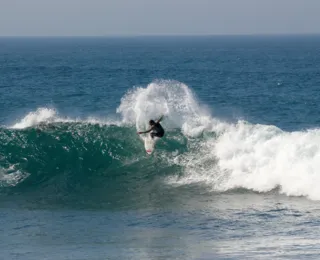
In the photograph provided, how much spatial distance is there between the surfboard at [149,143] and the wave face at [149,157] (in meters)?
0.25

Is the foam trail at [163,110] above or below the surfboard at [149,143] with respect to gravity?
above

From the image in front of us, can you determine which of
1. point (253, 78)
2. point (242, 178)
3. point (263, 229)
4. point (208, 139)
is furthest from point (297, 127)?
point (253, 78)

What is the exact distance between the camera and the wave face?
22.1 meters

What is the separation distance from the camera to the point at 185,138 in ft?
83.9

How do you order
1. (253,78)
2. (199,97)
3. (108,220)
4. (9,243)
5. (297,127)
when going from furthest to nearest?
1. (253,78)
2. (199,97)
3. (297,127)
4. (108,220)
5. (9,243)

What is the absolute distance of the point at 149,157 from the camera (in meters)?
24.9

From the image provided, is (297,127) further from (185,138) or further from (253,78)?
(253,78)

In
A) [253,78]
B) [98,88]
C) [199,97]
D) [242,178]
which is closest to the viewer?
[242,178]

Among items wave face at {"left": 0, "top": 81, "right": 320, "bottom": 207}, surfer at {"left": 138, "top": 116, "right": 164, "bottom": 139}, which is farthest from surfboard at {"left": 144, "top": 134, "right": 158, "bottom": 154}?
surfer at {"left": 138, "top": 116, "right": 164, "bottom": 139}

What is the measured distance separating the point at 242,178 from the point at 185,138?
371 cm

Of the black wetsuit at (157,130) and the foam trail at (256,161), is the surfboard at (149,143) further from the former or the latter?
the foam trail at (256,161)

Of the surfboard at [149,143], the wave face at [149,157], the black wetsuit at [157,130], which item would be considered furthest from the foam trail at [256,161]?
the black wetsuit at [157,130]

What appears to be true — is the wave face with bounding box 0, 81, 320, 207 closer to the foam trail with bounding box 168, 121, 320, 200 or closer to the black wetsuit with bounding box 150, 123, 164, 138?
the foam trail with bounding box 168, 121, 320, 200

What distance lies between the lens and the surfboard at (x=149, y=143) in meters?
24.6
